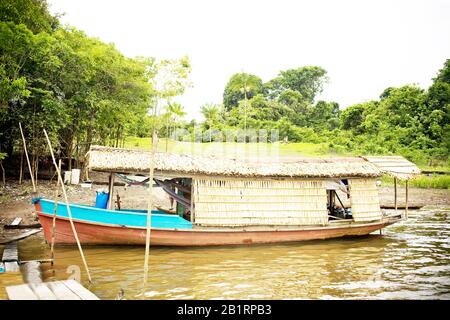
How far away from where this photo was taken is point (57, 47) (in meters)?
13.1

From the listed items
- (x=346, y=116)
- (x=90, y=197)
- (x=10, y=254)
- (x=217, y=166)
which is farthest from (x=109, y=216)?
(x=346, y=116)

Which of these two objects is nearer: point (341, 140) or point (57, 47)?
point (57, 47)

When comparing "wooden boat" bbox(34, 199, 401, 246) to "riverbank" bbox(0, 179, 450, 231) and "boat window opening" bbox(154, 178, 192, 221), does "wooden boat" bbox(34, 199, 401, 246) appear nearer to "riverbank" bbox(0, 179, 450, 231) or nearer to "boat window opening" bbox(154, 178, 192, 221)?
"boat window opening" bbox(154, 178, 192, 221)

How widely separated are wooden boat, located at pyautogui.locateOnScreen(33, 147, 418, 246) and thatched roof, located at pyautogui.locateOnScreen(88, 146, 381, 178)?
22 mm

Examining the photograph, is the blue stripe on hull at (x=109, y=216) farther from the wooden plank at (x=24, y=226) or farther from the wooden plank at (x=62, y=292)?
the wooden plank at (x=62, y=292)

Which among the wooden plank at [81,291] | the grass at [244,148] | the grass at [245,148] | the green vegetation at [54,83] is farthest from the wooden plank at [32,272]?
the grass at [244,148]

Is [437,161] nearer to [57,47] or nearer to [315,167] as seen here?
[315,167]

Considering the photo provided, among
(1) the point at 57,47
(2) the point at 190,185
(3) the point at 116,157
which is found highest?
(1) the point at 57,47

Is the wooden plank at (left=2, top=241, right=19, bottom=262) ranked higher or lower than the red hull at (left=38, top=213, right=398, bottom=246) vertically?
lower

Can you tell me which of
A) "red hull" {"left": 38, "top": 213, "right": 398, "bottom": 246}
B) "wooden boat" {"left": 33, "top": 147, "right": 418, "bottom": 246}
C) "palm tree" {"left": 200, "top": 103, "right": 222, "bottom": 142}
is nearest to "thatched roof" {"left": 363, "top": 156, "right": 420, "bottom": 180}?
"wooden boat" {"left": 33, "top": 147, "right": 418, "bottom": 246}

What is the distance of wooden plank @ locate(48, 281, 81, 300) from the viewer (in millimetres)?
4157

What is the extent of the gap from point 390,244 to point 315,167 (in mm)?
2645

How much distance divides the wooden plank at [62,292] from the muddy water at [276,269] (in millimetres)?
1319

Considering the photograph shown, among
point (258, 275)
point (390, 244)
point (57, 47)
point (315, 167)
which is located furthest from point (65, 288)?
point (57, 47)
